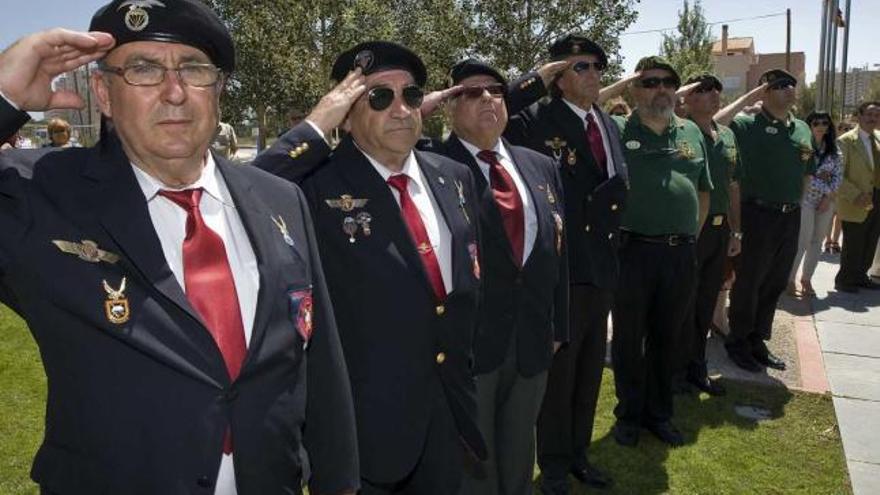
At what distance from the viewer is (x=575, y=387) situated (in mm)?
4168

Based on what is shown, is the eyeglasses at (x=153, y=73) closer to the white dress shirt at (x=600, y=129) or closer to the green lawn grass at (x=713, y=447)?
the white dress shirt at (x=600, y=129)

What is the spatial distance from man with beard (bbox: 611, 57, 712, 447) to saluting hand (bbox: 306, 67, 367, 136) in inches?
93.8

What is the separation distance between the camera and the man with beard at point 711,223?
545 centimetres

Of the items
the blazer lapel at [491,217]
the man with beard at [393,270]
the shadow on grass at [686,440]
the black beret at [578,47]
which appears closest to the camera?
the man with beard at [393,270]

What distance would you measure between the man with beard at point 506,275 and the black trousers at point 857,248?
722cm

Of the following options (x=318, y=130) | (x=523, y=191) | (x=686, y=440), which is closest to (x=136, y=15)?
(x=318, y=130)

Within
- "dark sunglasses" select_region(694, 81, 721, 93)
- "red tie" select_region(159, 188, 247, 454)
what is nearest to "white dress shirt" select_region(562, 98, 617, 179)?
"dark sunglasses" select_region(694, 81, 721, 93)

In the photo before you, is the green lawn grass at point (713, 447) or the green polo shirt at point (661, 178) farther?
the green polo shirt at point (661, 178)

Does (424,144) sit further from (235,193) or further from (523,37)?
(523,37)

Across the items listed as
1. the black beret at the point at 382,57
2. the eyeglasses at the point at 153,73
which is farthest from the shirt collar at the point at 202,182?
the black beret at the point at 382,57

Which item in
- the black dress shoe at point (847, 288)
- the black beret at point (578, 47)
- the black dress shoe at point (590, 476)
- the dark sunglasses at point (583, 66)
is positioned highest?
the black beret at point (578, 47)

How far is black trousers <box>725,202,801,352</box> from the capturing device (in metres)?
6.18

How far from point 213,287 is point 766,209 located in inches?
222

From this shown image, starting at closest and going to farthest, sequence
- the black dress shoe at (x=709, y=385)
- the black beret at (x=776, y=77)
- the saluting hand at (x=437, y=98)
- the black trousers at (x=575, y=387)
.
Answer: the saluting hand at (x=437, y=98) < the black trousers at (x=575, y=387) < the black dress shoe at (x=709, y=385) < the black beret at (x=776, y=77)
